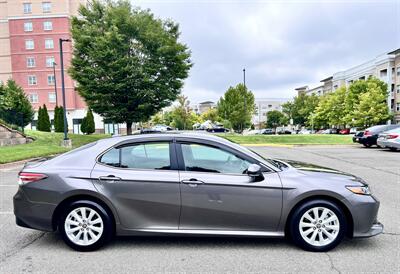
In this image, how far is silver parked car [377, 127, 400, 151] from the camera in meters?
15.8

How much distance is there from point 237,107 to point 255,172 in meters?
37.9

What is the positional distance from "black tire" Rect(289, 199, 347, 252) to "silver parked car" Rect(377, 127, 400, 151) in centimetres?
1469

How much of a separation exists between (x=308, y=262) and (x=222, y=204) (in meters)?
1.19

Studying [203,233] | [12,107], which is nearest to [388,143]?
[203,233]

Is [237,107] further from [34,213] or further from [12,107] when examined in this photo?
[34,213]

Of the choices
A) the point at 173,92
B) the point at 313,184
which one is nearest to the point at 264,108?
the point at 173,92

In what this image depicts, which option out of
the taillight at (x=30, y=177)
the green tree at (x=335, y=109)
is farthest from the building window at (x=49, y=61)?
the taillight at (x=30, y=177)

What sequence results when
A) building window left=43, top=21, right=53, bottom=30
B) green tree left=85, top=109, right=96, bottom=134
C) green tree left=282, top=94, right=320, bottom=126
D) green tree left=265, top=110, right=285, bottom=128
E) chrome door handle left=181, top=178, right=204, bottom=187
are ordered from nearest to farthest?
chrome door handle left=181, top=178, right=204, bottom=187 < green tree left=85, top=109, right=96, bottom=134 < building window left=43, top=21, right=53, bottom=30 < green tree left=282, top=94, right=320, bottom=126 < green tree left=265, top=110, right=285, bottom=128

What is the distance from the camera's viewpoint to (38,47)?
48.7m

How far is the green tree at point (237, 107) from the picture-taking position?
134 ft

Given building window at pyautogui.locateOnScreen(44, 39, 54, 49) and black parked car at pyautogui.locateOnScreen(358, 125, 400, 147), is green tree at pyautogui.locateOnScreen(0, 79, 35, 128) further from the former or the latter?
building window at pyautogui.locateOnScreen(44, 39, 54, 49)

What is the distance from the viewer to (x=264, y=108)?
112 m

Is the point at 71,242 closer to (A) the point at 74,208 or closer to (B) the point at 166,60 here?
(A) the point at 74,208

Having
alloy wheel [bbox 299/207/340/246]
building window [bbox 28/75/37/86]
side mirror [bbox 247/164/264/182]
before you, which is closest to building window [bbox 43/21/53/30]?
building window [bbox 28/75/37/86]
